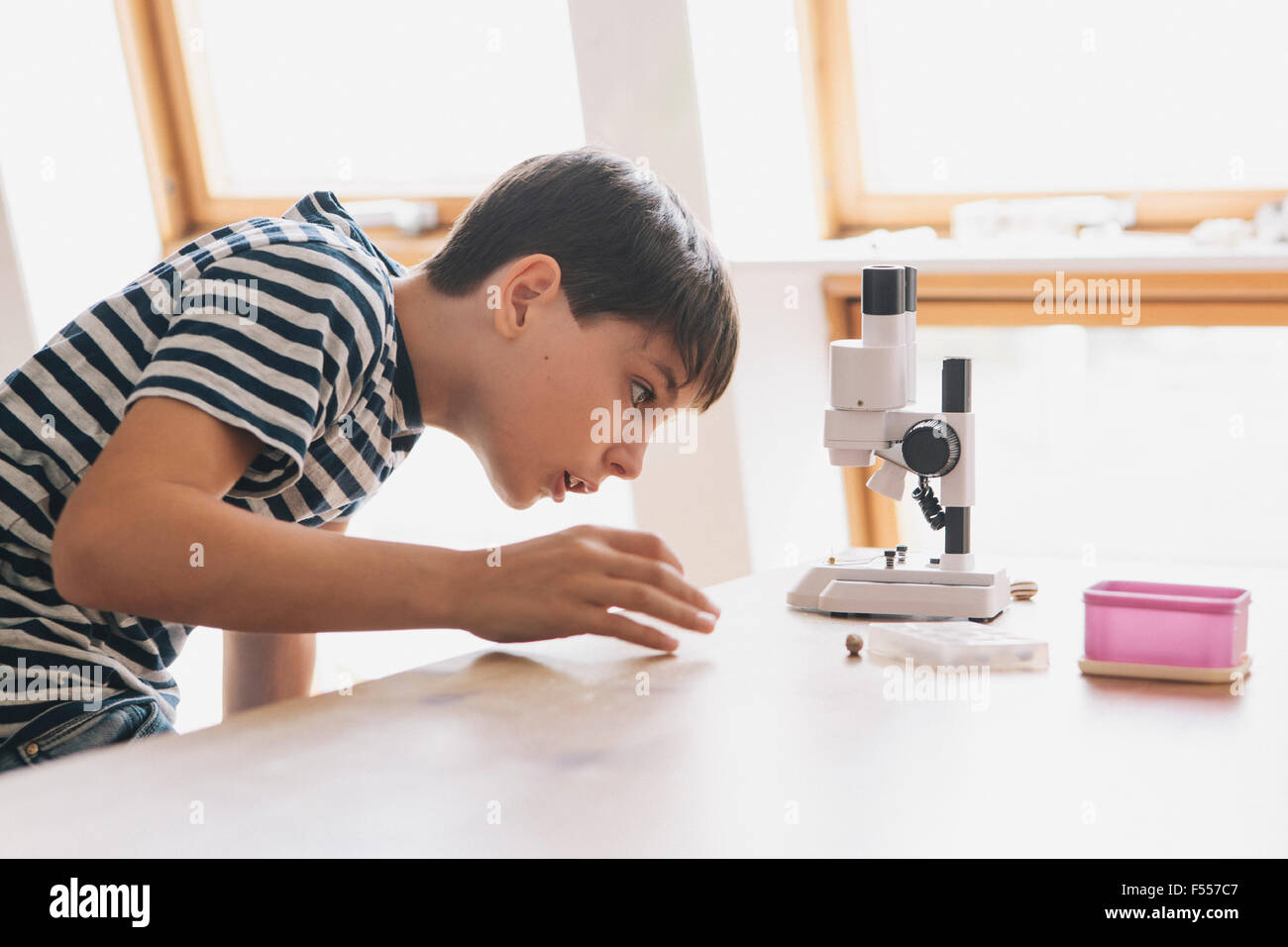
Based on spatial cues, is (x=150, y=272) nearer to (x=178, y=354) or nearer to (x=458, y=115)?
(x=178, y=354)

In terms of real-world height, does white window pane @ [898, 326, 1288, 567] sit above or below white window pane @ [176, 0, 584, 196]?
below

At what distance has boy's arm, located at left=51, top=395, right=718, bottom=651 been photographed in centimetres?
95

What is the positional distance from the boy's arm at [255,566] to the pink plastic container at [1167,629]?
335 millimetres

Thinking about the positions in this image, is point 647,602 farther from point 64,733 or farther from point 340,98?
point 340,98

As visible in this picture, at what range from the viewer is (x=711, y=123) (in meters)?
2.46

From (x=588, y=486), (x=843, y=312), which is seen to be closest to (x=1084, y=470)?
(x=843, y=312)

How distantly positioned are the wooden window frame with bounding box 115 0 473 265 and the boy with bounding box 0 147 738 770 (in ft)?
6.93

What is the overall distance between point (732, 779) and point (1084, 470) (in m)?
1.95

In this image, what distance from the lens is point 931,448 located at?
4.17ft

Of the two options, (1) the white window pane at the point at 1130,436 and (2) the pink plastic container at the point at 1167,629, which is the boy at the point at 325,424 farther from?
(1) the white window pane at the point at 1130,436

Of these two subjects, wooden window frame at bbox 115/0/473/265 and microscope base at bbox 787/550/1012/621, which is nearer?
microscope base at bbox 787/550/1012/621
